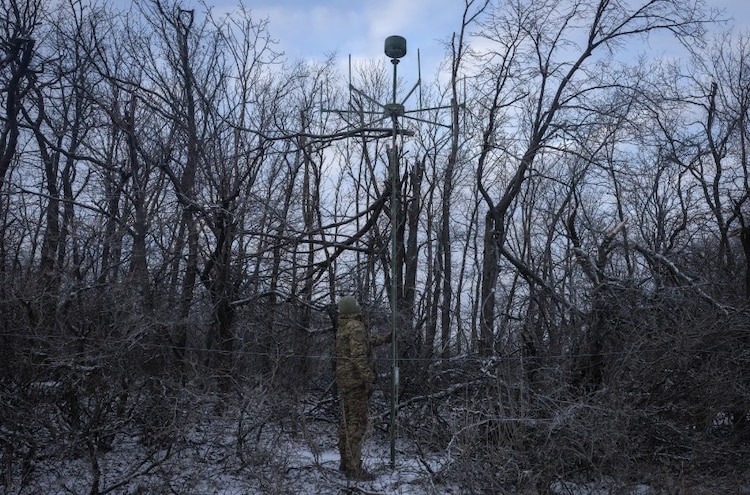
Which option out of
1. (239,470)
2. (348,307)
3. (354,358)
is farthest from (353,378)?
(239,470)

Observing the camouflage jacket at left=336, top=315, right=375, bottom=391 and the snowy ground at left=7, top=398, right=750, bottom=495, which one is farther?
the camouflage jacket at left=336, top=315, right=375, bottom=391

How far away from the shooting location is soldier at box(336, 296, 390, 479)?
7.98 metres

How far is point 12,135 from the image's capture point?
448 inches

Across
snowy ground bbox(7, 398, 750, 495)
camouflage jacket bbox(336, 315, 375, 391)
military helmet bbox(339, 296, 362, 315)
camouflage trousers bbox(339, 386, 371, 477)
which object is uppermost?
military helmet bbox(339, 296, 362, 315)

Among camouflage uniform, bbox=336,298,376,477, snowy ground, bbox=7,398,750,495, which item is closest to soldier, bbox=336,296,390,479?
camouflage uniform, bbox=336,298,376,477

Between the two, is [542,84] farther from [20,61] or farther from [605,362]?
[20,61]

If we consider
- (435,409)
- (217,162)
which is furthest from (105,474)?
(217,162)

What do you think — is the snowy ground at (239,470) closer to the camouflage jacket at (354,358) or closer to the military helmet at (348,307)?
the camouflage jacket at (354,358)

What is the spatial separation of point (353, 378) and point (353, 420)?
0.50 m

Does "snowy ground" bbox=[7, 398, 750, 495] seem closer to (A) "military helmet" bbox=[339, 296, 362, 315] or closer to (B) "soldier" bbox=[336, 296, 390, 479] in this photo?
(B) "soldier" bbox=[336, 296, 390, 479]

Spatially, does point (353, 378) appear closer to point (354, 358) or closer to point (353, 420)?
point (354, 358)

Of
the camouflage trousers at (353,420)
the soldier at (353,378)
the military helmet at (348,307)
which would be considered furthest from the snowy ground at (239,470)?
the military helmet at (348,307)

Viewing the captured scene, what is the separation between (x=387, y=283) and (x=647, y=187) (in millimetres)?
10487

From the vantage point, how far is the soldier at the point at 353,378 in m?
7.98
